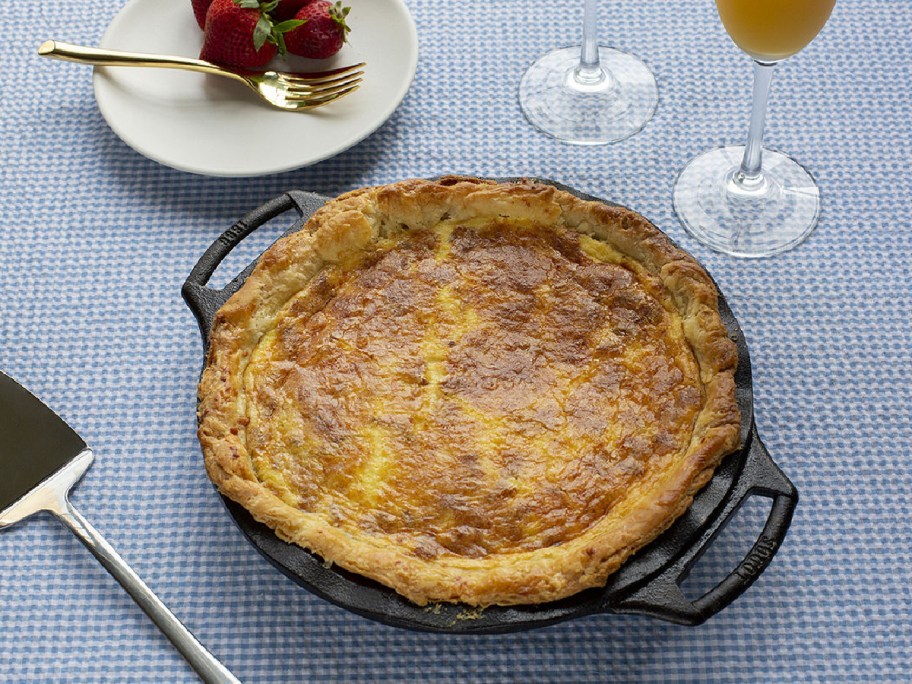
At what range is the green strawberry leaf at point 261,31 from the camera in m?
2.90

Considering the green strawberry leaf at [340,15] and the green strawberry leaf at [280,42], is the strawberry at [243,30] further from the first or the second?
the green strawberry leaf at [340,15]

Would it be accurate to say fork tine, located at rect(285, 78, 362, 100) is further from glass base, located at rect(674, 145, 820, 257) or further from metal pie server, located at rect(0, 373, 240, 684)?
metal pie server, located at rect(0, 373, 240, 684)

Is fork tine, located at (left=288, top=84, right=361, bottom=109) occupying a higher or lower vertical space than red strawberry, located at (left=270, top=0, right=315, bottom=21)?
lower

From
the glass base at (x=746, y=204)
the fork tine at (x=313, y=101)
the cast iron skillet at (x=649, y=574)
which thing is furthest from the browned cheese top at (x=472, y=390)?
the fork tine at (x=313, y=101)

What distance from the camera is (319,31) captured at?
2.99 meters

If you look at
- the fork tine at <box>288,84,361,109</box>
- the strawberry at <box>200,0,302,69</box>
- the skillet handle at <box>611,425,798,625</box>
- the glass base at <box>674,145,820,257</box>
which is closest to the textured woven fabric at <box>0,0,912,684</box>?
the glass base at <box>674,145,820,257</box>

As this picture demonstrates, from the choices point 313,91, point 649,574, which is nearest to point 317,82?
point 313,91

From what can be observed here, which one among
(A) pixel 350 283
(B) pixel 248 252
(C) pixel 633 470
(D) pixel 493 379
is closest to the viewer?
(C) pixel 633 470

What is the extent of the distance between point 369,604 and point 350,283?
814 millimetres

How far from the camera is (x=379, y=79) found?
3037 millimetres

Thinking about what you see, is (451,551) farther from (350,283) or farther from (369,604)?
(350,283)

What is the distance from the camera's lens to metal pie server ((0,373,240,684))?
2244mm

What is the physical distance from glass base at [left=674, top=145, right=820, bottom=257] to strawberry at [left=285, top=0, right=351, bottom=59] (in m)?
1.07

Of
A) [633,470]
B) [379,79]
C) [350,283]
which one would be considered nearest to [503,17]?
[379,79]
